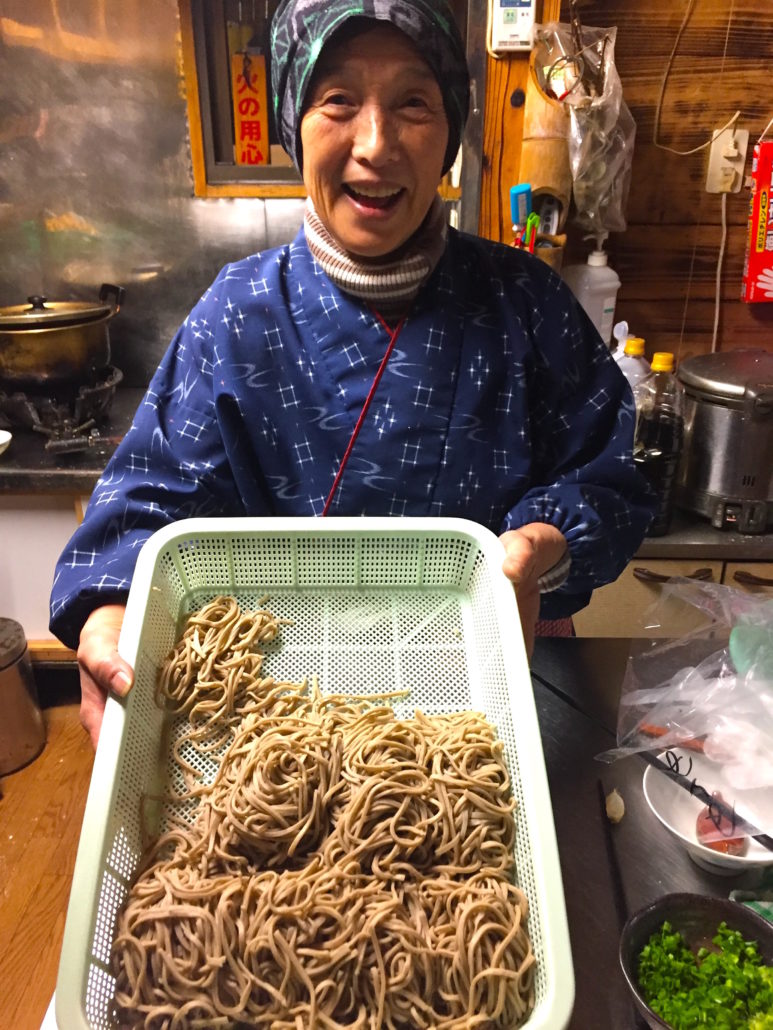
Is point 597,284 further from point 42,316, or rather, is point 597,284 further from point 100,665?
point 100,665

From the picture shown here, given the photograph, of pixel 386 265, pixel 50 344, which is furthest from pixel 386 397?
pixel 50 344

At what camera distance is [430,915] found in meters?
0.70

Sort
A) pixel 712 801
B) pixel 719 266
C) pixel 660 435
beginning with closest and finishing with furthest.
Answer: pixel 712 801 → pixel 660 435 → pixel 719 266

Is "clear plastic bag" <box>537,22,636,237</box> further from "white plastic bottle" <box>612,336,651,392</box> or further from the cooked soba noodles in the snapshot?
the cooked soba noodles

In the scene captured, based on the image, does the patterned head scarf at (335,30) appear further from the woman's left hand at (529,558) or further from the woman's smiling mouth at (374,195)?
the woman's left hand at (529,558)

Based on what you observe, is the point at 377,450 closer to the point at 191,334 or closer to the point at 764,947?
the point at 191,334

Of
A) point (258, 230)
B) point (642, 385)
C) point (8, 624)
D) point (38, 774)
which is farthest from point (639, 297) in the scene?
point (38, 774)

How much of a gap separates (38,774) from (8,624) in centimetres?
47

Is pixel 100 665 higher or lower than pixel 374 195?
lower

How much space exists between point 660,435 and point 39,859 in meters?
1.97

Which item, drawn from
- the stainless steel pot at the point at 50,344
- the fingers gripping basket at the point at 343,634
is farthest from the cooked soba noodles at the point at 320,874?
the stainless steel pot at the point at 50,344

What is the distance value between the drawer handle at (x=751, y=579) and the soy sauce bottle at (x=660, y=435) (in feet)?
0.74

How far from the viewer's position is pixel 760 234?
6.79 ft

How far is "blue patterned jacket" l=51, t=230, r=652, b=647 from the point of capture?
1069mm
